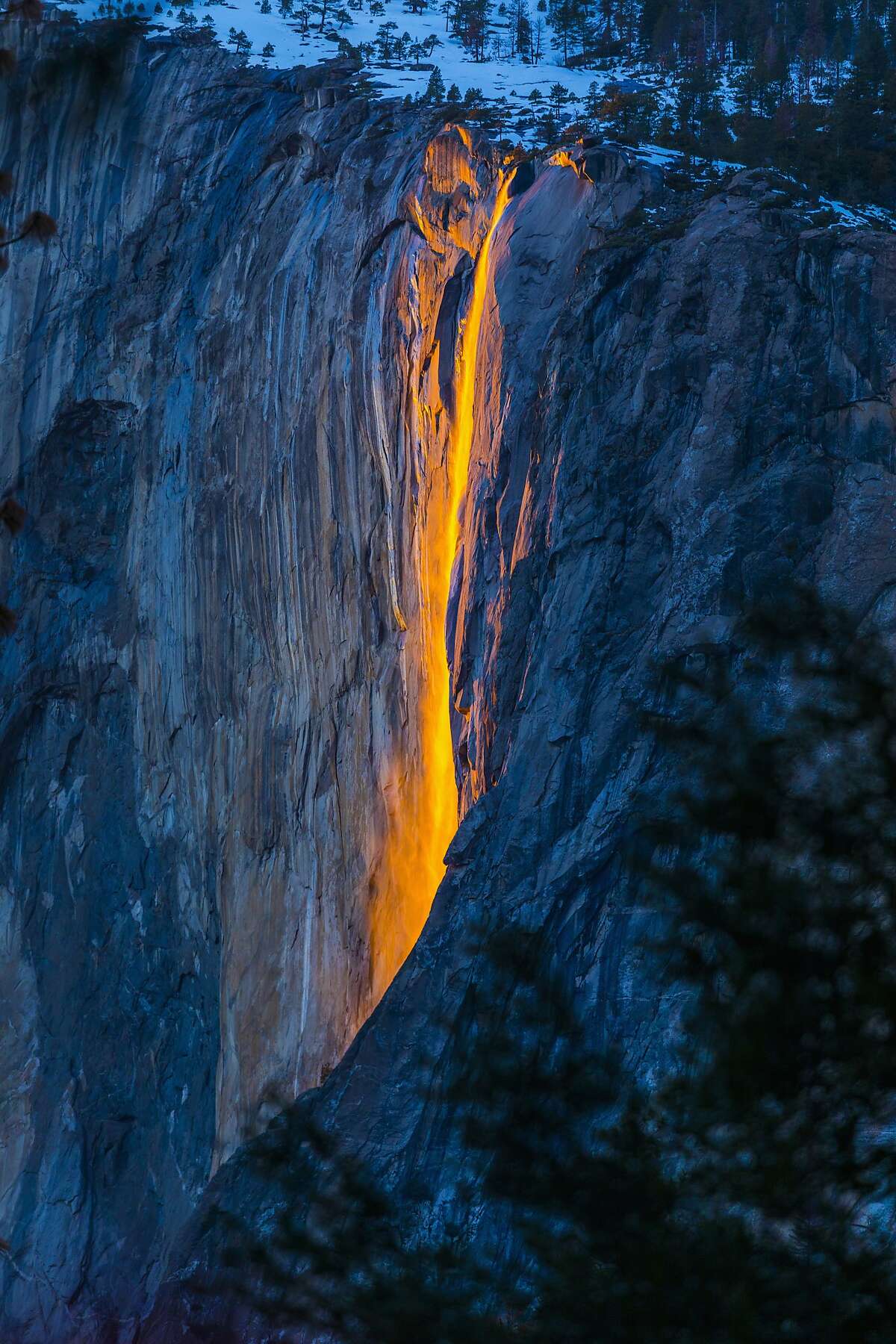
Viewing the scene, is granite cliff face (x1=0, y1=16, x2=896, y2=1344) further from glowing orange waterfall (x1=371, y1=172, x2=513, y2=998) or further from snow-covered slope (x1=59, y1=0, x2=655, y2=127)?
snow-covered slope (x1=59, y1=0, x2=655, y2=127)

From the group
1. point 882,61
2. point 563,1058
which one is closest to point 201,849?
point 563,1058

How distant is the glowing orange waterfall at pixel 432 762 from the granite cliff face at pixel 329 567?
0.17 ft

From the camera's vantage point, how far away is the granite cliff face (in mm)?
14617

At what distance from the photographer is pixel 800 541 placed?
45.9 feet

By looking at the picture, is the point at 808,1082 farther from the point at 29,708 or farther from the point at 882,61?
the point at 882,61

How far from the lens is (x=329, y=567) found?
22312 millimetres

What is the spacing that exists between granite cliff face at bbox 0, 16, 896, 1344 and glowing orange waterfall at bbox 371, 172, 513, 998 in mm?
52

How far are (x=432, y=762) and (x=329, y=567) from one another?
12.2 ft

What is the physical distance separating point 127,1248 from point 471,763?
11775 millimetres

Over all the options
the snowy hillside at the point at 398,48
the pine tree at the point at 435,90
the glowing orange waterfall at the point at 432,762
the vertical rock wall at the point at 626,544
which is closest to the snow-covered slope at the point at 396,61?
the snowy hillside at the point at 398,48

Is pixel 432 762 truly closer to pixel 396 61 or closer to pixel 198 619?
pixel 198 619

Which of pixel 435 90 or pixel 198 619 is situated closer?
pixel 198 619

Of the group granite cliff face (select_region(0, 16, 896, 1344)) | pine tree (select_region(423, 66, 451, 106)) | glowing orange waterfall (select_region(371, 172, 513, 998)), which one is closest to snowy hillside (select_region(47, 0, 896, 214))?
pine tree (select_region(423, 66, 451, 106))

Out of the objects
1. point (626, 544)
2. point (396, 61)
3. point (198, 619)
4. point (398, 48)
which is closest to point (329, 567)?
point (198, 619)
